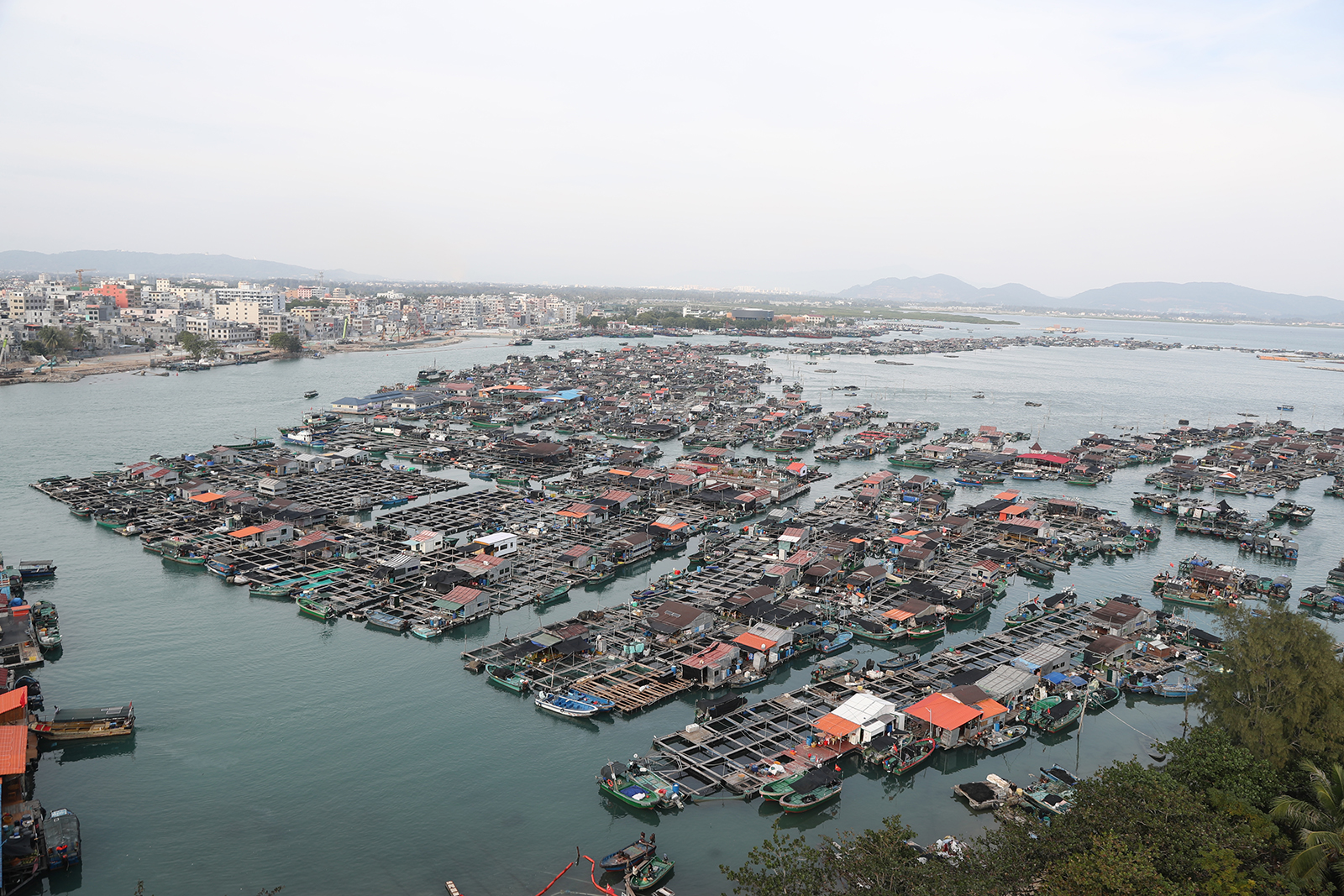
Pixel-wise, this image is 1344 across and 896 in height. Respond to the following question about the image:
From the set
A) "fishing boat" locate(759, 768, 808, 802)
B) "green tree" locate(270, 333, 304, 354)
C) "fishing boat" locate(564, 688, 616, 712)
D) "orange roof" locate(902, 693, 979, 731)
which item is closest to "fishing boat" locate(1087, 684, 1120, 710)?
"orange roof" locate(902, 693, 979, 731)

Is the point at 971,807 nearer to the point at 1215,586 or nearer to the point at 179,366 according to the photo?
the point at 1215,586

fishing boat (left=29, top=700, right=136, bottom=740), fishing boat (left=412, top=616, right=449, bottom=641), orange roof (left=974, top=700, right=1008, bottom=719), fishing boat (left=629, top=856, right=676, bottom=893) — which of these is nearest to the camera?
fishing boat (left=629, top=856, right=676, bottom=893)

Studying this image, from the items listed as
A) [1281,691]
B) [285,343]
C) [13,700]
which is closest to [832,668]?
[1281,691]

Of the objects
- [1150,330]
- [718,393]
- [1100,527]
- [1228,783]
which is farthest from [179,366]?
[1150,330]

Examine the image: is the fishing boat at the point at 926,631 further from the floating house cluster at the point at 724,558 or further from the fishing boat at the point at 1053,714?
the fishing boat at the point at 1053,714

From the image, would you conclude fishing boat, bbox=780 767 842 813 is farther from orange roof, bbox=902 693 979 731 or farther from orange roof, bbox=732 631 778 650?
orange roof, bbox=732 631 778 650

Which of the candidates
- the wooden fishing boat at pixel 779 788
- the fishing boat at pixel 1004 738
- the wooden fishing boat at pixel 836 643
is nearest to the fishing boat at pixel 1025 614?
the wooden fishing boat at pixel 836 643
